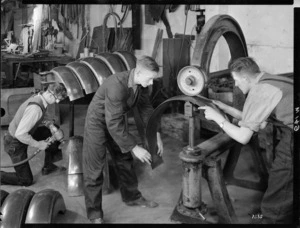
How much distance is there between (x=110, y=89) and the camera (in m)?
2.28

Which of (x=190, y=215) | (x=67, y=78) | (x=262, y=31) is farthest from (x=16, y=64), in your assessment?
(x=262, y=31)

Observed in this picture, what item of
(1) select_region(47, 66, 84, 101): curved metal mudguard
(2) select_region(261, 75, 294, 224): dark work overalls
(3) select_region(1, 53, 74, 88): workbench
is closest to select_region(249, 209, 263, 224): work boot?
(2) select_region(261, 75, 294, 224): dark work overalls

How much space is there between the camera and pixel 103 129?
2.46 meters

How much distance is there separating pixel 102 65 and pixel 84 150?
0.56 m

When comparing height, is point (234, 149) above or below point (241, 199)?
above

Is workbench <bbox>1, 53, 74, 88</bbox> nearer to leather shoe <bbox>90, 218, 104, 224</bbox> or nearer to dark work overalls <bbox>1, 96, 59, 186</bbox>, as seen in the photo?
dark work overalls <bbox>1, 96, 59, 186</bbox>

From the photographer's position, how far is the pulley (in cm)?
206

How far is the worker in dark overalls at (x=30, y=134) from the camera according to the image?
2143 mm

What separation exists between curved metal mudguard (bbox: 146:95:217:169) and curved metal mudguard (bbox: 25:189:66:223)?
0.66 metres

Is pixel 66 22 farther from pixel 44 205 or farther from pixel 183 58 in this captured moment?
pixel 183 58

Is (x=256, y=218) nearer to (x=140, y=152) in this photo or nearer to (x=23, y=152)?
(x=140, y=152)

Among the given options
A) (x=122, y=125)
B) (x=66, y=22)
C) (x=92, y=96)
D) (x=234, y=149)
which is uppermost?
(x=66, y=22)

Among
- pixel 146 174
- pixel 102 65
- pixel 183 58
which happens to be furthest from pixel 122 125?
pixel 183 58

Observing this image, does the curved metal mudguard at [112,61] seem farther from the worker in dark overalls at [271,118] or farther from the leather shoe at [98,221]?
the leather shoe at [98,221]
